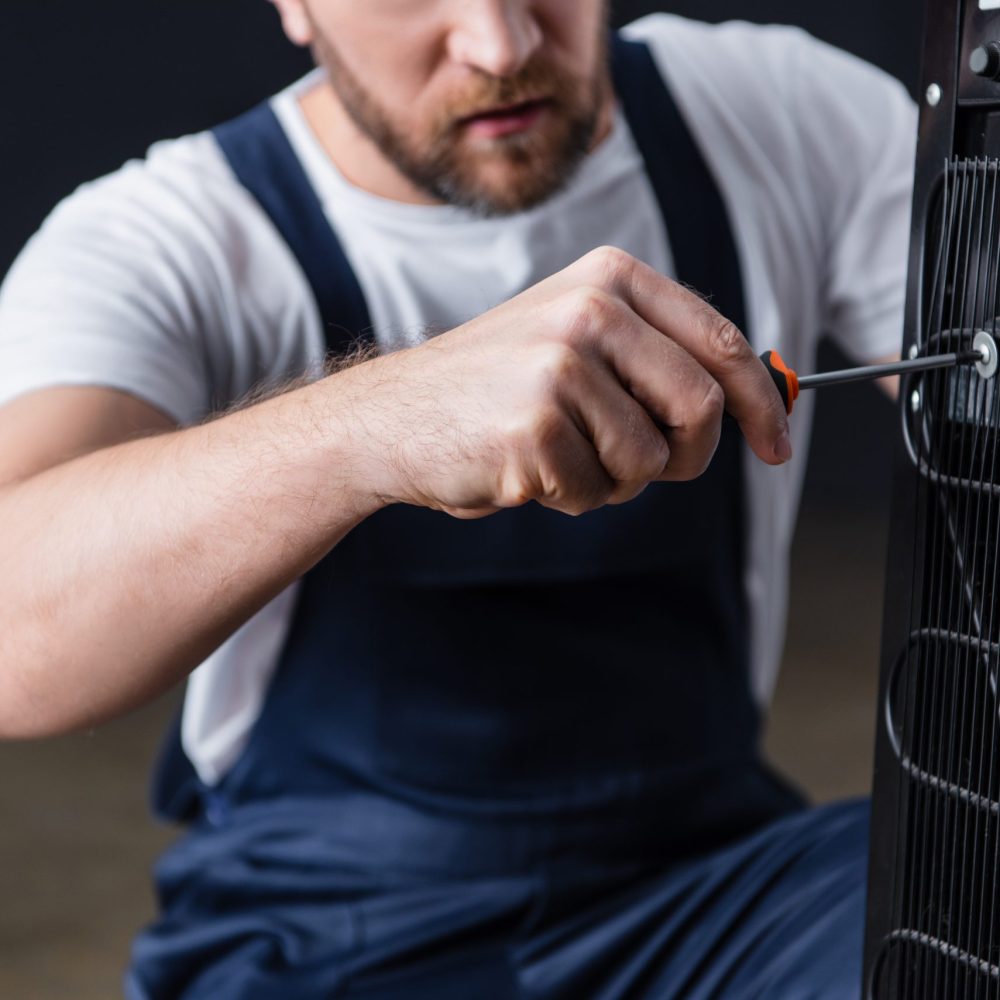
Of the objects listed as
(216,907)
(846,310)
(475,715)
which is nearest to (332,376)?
(475,715)

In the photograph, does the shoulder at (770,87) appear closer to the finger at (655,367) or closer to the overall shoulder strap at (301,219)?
the overall shoulder strap at (301,219)

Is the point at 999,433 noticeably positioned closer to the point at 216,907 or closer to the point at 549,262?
the point at 549,262

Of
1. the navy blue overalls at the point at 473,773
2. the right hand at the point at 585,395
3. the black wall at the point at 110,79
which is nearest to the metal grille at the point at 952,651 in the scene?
the right hand at the point at 585,395

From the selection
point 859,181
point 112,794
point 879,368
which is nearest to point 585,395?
point 879,368

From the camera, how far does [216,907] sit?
3.39 ft

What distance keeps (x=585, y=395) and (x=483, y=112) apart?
0.43m

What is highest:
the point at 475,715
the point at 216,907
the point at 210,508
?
the point at 210,508

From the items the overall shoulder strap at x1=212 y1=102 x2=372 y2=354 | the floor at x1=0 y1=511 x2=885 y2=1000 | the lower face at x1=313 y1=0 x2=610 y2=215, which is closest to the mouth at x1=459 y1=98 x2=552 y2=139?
the lower face at x1=313 y1=0 x2=610 y2=215

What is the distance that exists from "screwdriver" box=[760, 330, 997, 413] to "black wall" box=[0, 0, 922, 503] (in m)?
2.50

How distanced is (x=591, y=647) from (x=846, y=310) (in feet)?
1.17

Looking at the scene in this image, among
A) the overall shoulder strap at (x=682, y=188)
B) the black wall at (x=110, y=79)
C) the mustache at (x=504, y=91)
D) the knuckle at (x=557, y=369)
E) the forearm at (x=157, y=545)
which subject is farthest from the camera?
the black wall at (x=110, y=79)

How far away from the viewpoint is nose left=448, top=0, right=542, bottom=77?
90cm

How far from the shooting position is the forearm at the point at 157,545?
68cm

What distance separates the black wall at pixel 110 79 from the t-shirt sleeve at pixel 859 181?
1.97 m
